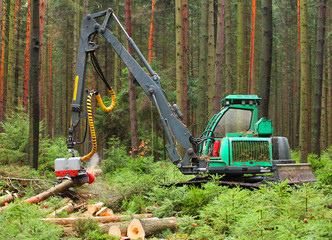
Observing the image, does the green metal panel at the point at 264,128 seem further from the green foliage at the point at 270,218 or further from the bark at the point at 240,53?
the bark at the point at 240,53

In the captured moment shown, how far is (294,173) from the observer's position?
8.70 metres

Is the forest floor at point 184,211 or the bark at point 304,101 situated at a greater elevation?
the bark at point 304,101

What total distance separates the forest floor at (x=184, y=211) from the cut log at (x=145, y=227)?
70 mm

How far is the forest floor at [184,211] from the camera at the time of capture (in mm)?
4949

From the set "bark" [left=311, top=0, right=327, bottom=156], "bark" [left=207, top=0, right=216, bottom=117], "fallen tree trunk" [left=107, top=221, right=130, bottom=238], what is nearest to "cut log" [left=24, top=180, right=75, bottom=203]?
"fallen tree trunk" [left=107, top=221, right=130, bottom=238]

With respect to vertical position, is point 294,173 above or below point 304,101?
below

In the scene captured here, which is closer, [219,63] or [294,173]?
[294,173]

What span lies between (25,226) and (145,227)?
1993mm

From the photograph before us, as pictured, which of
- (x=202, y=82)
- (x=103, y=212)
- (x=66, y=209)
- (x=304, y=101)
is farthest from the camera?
(x=202, y=82)

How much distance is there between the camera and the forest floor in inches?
195

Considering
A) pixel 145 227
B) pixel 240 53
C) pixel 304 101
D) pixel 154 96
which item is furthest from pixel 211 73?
pixel 145 227

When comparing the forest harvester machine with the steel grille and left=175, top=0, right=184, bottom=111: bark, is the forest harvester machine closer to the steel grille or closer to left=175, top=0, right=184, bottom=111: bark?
the steel grille

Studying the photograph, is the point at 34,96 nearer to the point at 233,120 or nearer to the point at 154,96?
the point at 154,96

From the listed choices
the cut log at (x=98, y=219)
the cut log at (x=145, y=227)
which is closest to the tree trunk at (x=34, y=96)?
the cut log at (x=98, y=219)
